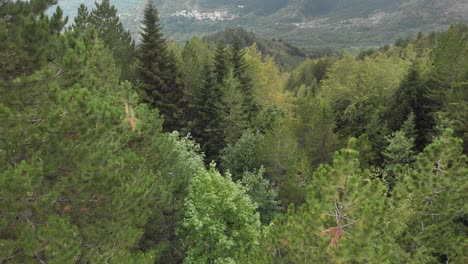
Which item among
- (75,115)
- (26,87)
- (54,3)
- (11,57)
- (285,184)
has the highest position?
(54,3)

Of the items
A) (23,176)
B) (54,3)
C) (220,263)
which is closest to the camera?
(23,176)

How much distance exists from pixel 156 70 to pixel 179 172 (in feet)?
51.6

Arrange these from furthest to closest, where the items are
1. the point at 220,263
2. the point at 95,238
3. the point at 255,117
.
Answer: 1. the point at 255,117
2. the point at 220,263
3. the point at 95,238

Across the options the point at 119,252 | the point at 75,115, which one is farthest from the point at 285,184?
the point at 75,115

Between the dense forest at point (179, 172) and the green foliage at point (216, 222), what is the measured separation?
0.08m

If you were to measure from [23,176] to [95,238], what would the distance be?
418 cm

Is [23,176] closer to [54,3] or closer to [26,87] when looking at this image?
[26,87]

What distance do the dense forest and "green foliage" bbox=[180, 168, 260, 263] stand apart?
0.28ft

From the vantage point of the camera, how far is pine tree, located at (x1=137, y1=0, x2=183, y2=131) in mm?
34062

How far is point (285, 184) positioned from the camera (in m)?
27.4

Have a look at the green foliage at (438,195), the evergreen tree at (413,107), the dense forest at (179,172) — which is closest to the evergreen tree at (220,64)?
the dense forest at (179,172)

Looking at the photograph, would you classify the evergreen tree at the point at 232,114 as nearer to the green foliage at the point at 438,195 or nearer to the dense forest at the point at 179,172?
the dense forest at the point at 179,172

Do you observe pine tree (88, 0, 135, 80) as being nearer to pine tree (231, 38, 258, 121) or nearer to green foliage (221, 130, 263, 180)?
pine tree (231, 38, 258, 121)

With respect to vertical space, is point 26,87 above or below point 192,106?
above
